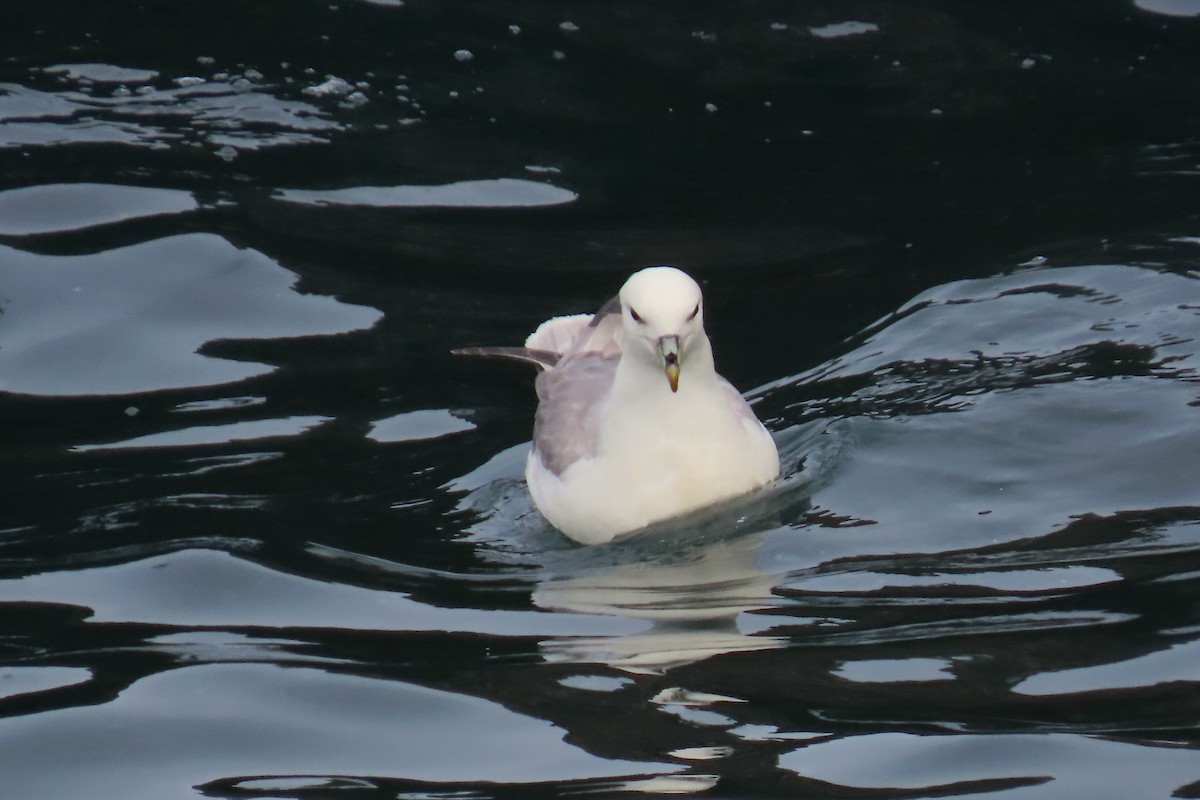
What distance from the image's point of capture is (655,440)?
5996 mm

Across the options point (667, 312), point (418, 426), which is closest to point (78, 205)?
point (418, 426)

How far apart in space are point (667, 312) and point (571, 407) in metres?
1.01

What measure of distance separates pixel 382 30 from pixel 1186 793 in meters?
8.22

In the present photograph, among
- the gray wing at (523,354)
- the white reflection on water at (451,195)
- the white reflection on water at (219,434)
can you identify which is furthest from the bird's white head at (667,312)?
the white reflection on water at (451,195)

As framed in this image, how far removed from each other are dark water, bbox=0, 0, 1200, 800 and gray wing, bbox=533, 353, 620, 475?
0.32 metres

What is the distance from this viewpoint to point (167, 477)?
652cm

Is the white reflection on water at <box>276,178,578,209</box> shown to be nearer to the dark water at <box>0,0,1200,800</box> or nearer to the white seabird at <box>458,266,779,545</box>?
the dark water at <box>0,0,1200,800</box>

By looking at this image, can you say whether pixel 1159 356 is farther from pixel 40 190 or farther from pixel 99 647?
pixel 40 190

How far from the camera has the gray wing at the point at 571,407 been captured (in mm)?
6250

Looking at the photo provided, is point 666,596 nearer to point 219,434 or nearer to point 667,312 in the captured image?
point 667,312

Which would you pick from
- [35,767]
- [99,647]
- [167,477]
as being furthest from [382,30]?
[35,767]

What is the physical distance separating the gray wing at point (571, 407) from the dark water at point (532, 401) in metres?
0.32

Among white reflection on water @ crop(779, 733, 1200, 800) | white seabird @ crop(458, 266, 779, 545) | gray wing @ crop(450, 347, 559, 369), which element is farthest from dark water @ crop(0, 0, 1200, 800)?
gray wing @ crop(450, 347, 559, 369)

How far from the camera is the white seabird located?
225 inches
